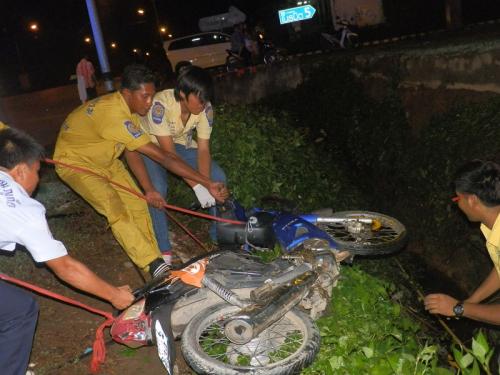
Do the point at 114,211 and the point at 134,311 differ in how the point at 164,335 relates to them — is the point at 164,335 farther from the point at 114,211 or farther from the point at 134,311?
the point at 114,211

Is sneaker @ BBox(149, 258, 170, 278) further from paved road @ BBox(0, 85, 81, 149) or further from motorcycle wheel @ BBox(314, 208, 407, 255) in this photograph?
paved road @ BBox(0, 85, 81, 149)

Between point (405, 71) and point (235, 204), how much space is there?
214 inches

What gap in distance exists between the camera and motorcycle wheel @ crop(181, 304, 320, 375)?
2.73m

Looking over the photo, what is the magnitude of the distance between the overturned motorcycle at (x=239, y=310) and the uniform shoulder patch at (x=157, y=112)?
5.40 feet

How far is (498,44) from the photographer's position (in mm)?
6719

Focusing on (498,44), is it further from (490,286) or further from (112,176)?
(112,176)

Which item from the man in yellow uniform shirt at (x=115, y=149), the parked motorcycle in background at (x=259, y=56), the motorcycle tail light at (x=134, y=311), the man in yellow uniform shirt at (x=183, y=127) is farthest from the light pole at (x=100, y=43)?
the motorcycle tail light at (x=134, y=311)

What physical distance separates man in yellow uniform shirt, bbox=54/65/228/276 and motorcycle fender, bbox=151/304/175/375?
111 cm

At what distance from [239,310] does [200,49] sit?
1954 cm

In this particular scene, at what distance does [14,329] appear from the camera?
9.23ft

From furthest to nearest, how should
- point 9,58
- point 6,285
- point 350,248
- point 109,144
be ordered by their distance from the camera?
point 9,58
point 109,144
point 350,248
point 6,285

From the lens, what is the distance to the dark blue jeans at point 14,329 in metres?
2.76

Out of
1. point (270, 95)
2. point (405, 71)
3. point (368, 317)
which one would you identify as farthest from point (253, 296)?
point (270, 95)

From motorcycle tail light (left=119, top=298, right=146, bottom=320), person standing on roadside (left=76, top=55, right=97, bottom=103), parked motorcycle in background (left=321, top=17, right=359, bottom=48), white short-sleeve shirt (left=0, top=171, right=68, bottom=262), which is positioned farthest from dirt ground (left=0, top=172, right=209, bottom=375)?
parked motorcycle in background (left=321, top=17, right=359, bottom=48)
